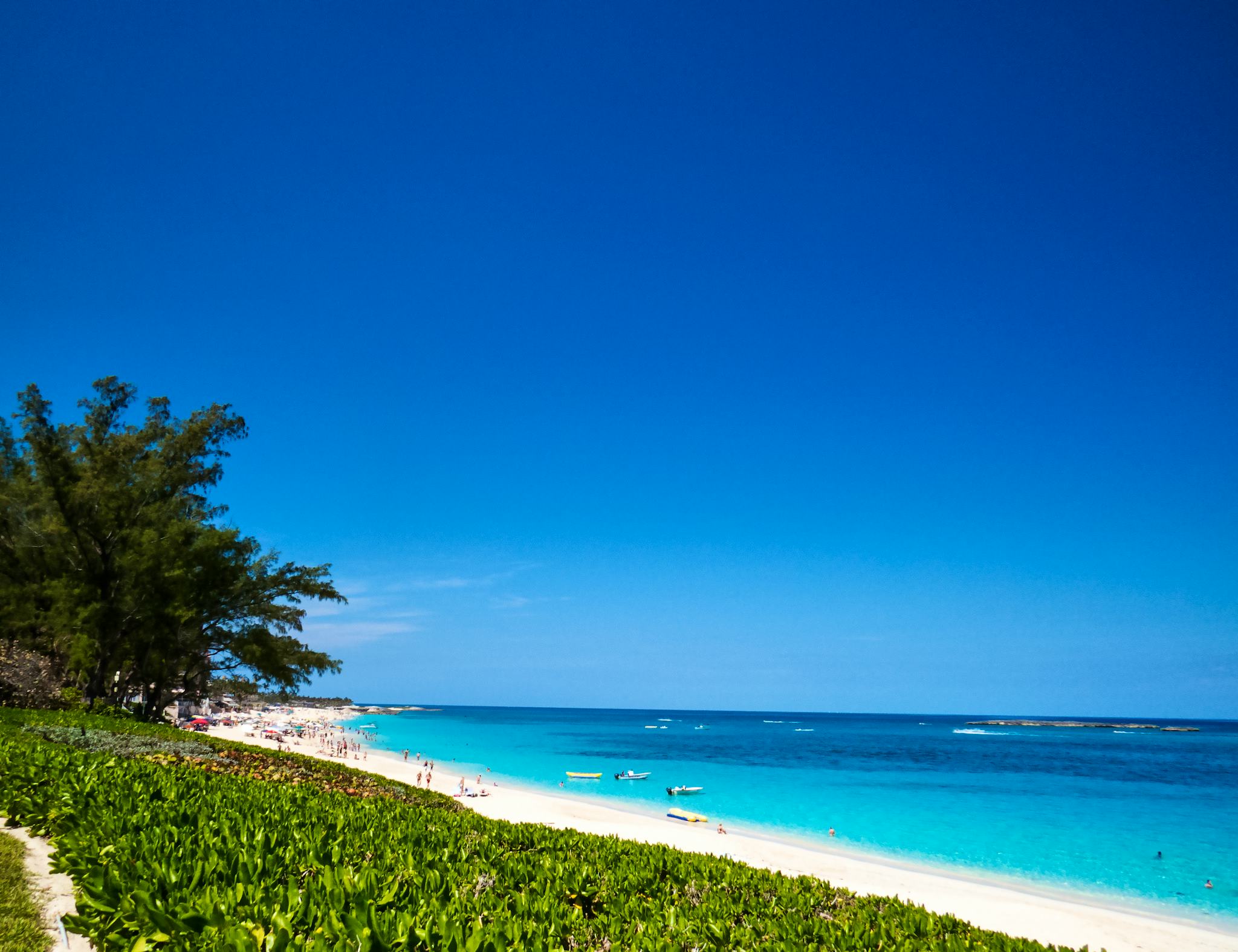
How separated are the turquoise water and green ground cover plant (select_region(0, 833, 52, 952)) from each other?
1165 inches

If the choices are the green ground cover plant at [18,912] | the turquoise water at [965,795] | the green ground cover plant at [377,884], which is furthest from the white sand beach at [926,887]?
the green ground cover plant at [18,912]

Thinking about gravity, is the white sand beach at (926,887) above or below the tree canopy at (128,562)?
below

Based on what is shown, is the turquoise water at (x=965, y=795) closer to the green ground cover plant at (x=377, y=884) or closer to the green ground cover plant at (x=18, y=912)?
the green ground cover plant at (x=377, y=884)

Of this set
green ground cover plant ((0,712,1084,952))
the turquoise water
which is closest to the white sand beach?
the turquoise water

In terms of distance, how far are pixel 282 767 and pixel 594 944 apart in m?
16.4

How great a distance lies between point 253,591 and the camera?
35156 millimetres

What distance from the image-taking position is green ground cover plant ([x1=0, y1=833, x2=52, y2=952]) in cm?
559

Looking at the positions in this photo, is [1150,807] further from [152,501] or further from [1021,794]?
[152,501]

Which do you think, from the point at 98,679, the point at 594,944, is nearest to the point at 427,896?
the point at 594,944

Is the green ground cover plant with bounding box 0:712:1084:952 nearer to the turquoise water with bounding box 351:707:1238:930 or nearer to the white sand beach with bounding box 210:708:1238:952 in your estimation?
the white sand beach with bounding box 210:708:1238:952

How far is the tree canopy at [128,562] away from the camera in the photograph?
29766 millimetres

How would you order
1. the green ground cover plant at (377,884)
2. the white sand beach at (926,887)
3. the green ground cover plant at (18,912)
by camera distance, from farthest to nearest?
the white sand beach at (926,887) < the green ground cover plant at (18,912) < the green ground cover plant at (377,884)

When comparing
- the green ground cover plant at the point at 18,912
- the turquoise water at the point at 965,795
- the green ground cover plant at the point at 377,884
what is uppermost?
the green ground cover plant at the point at 377,884

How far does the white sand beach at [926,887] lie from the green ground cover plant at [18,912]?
1051 cm
